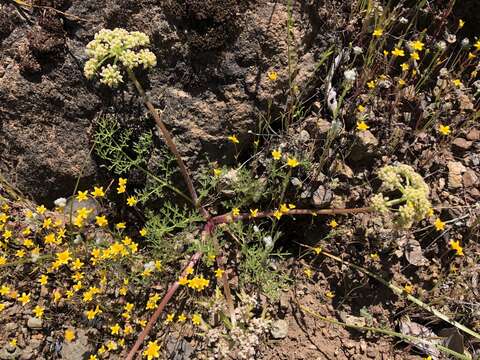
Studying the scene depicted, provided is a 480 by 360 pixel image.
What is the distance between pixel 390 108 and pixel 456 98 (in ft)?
3.35

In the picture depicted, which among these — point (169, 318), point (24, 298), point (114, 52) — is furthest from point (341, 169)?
point (24, 298)

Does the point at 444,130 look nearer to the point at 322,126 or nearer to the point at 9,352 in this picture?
the point at 322,126

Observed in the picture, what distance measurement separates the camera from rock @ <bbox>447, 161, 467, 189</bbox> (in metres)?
5.35

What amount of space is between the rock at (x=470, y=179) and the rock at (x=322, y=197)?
1.88 m

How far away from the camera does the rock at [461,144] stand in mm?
5578

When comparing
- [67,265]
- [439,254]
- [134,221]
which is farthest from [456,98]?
[67,265]

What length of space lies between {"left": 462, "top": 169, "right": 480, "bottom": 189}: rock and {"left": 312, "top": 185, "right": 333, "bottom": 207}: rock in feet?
6.17

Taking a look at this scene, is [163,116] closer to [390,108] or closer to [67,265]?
[67,265]

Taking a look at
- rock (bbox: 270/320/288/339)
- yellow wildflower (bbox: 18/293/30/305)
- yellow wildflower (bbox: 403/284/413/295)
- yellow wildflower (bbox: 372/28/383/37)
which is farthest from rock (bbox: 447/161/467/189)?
yellow wildflower (bbox: 18/293/30/305)

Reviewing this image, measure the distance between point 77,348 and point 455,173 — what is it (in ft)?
17.0

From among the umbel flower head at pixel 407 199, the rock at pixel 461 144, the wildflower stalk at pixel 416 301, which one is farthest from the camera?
the rock at pixel 461 144

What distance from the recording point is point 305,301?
16.3 feet

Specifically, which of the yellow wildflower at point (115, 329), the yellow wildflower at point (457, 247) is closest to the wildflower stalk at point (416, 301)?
the yellow wildflower at point (457, 247)

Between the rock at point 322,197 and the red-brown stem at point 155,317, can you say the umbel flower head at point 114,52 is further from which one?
the rock at point 322,197
